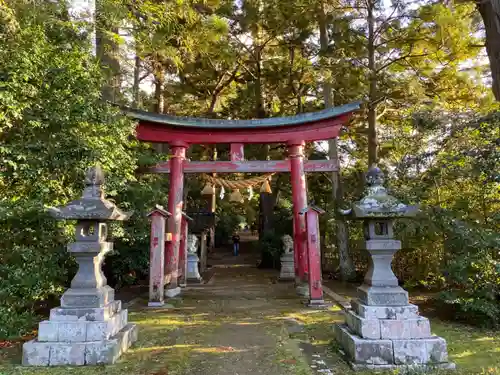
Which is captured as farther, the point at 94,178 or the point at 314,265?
the point at 314,265

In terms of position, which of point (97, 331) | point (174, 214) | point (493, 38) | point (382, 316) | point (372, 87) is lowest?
point (97, 331)

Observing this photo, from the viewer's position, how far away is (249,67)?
623 inches

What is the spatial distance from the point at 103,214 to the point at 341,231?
8.68 meters

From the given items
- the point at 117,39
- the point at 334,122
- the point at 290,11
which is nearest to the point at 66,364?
the point at 117,39

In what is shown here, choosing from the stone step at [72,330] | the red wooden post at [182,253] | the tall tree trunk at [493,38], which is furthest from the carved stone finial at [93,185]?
the tall tree trunk at [493,38]

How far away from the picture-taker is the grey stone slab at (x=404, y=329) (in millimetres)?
4535

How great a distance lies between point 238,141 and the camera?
9.75 metres

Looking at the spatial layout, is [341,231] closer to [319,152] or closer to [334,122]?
[334,122]

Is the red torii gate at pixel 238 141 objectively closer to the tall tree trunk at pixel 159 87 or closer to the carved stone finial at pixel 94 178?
the tall tree trunk at pixel 159 87

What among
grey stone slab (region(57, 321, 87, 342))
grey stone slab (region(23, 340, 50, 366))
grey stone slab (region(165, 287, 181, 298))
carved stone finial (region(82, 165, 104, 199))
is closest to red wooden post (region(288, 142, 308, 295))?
grey stone slab (region(165, 287, 181, 298))

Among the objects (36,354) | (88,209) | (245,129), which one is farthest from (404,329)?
(245,129)

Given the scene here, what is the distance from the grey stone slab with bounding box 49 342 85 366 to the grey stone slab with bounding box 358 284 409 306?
12.3 feet

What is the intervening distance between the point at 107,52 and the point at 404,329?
908 cm

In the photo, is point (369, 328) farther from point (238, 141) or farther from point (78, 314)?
point (238, 141)
